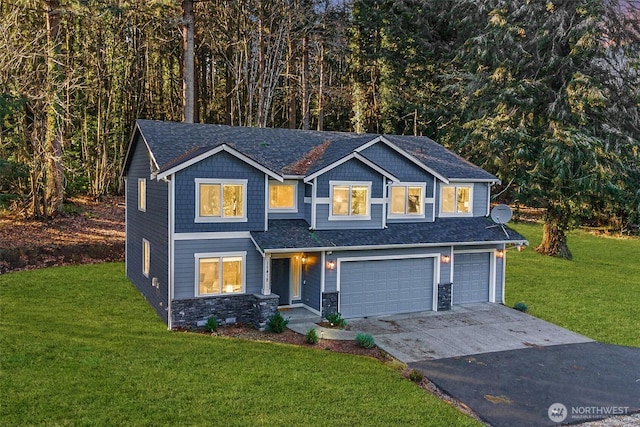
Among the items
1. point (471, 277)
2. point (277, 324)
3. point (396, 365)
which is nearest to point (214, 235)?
point (277, 324)

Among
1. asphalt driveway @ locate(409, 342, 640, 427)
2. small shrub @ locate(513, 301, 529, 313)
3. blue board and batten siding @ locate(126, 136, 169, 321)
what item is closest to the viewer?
asphalt driveway @ locate(409, 342, 640, 427)

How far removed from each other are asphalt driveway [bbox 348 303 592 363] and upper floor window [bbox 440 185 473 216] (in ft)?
12.2

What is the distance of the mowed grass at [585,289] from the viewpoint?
16594 millimetres

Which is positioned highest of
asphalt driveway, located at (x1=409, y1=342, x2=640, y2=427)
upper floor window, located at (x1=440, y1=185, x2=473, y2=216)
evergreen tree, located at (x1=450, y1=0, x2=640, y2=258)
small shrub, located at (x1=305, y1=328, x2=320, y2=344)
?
evergreen tree, located at (x1=450, y1=0, x2=640, y2=258)

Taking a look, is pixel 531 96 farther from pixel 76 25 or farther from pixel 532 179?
pixel 76 25

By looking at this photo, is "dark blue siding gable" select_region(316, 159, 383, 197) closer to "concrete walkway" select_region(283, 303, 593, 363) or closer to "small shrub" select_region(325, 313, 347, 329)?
"small shrub" select_region(325, 313, 347, 329)

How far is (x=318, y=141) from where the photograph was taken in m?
19.4

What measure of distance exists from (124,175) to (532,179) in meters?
20.3

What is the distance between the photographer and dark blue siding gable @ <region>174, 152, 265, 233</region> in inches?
562

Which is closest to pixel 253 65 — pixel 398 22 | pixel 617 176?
pixel 398 22

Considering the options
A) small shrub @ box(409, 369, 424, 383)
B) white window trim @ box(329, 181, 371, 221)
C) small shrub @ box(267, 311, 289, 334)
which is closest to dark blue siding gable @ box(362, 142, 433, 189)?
white window trim @ box(329, 181, 371, 221)

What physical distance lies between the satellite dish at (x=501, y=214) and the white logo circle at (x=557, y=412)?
915cm

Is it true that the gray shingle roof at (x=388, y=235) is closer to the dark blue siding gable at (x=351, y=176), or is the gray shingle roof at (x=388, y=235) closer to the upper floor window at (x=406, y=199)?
the upper floor window at (x=406, y=199)

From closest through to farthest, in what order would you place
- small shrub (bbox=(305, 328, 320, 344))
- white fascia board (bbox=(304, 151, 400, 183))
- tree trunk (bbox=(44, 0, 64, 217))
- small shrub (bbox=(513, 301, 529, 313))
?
small shrub (bbox=(305, 328, 320, 344)) < white fascia board (bbox=(304, 151, 400, 183)) < small shrub (bbox=(513, 301, 529, 313)) < tree trunk (bbox=(44, 0, 64, 217))
